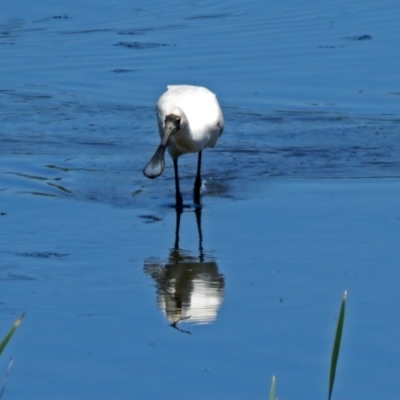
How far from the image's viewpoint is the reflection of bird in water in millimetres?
5977

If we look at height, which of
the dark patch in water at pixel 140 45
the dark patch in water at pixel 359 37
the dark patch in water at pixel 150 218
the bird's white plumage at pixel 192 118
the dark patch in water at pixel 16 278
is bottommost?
the dark patch in water at pixel 150 218

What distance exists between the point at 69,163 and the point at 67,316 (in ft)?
11.8

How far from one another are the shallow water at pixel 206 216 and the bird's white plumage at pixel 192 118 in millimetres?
340

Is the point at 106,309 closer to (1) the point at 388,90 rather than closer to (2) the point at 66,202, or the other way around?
(2) the point at 66,202

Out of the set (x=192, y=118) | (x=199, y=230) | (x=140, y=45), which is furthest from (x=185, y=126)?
(x=140, y=45)

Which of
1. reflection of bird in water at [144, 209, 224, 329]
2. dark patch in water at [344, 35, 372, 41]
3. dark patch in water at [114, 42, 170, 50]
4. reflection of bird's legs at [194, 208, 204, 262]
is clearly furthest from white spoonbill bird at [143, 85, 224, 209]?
dark patch in water at [344, 35, 372, 41]

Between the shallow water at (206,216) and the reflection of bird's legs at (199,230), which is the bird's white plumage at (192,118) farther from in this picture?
the reflection of bird's legs at (199,230)

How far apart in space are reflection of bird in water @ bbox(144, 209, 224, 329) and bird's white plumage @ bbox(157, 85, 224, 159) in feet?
5.09

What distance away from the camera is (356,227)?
7.50 metres

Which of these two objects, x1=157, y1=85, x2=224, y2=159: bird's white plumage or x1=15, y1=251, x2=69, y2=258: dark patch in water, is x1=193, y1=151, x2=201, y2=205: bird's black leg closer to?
x1=157, y1=85, x2=224, y2=159: bird's white plumage

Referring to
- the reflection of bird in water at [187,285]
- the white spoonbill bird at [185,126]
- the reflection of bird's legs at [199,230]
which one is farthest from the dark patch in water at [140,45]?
the reflection of bird in water at [187,285]

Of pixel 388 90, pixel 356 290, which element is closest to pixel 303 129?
pixel 388 90

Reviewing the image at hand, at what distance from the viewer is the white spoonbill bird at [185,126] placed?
8461mm

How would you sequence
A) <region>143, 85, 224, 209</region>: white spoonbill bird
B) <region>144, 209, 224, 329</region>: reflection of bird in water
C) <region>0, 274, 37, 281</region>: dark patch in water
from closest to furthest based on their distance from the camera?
<region>144, 209, 224, 329</region>: reflection of bird in water, <region>0, 274, 37, 281</region>: dark patch in water, <region>143, 85, 224, 209</region>: white spoonbill bird
